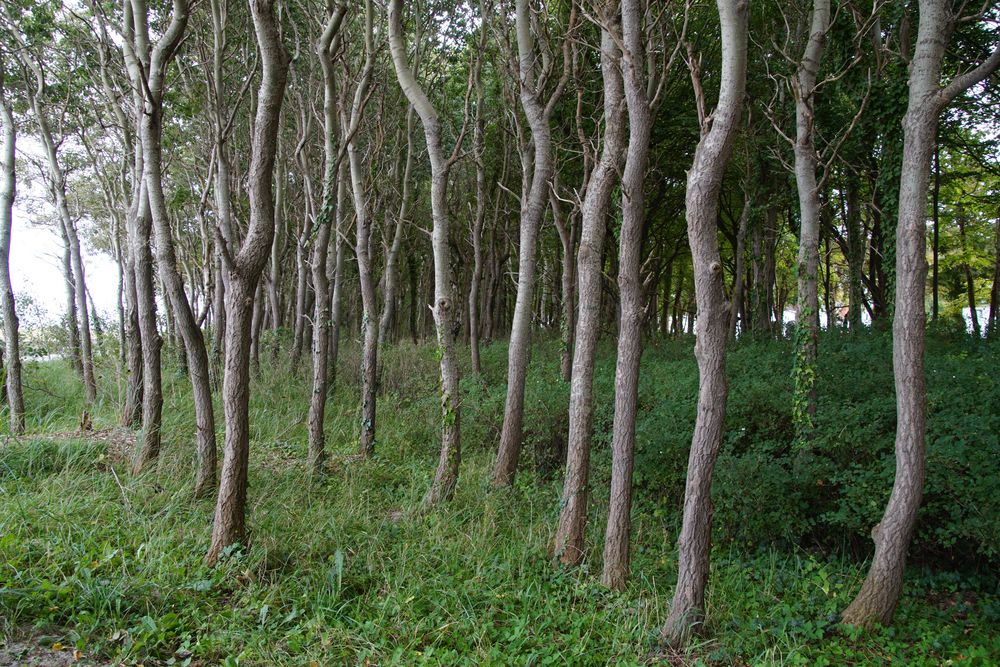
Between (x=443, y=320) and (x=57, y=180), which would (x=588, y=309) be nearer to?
(x=443, y=320)

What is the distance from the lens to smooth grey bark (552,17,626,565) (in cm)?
538

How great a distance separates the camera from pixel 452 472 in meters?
6.61

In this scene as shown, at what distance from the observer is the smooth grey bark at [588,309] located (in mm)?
5379

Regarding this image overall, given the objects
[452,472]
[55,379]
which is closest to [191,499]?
[452,472]

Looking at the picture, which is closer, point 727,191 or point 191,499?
point 191,499

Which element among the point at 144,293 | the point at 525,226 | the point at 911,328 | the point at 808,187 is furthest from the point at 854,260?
the point at 144,293

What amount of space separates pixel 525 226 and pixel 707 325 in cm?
375

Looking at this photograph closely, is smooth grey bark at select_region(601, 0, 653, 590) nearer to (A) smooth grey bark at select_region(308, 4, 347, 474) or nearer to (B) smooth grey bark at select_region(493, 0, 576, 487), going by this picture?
(B) smooth grey bark at select_region(493, 0, 576, 487)

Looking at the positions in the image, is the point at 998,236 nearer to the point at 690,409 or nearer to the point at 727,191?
the point at 727,191

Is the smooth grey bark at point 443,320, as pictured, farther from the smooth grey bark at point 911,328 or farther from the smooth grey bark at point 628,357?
the smooth grey bark at point 911,328

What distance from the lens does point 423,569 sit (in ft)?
16.0

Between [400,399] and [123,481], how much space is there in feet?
19.3

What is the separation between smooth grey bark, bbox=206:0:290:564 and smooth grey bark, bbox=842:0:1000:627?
5012 mm

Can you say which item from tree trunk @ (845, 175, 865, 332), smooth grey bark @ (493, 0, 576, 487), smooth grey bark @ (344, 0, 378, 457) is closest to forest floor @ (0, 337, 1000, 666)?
smooth grey bark @ (493, 0, 576, 487)
